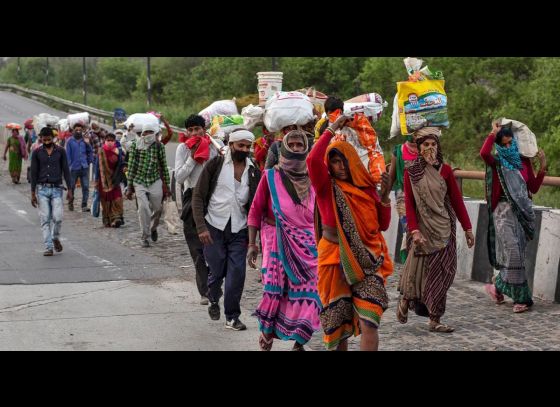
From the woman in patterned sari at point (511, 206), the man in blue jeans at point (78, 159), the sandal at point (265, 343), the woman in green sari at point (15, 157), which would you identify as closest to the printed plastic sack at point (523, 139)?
the woman in patterned sari at point (511, 206)

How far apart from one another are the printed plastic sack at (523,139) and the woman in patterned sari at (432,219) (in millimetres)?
1261

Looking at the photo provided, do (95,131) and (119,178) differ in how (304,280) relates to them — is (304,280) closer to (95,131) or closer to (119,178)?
(119,178)

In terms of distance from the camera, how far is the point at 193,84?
7175 cm

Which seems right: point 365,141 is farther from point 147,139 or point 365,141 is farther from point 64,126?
point 64,126

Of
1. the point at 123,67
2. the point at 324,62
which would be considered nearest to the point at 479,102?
the point at 324,62

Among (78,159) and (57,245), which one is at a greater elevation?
(78,159)

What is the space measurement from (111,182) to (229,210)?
9363 mm

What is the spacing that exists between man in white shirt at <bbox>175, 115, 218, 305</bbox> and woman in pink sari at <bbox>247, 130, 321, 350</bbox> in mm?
2337

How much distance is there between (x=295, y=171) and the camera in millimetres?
7609

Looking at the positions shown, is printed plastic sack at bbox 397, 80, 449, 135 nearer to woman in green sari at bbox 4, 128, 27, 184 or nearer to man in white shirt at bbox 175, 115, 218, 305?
man in white shirt at bbox 175, 115, 218, 305

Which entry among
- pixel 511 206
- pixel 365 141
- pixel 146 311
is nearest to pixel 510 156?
pixel 511 206

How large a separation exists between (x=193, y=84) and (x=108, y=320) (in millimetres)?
63495

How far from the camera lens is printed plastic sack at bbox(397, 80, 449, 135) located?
28.8 ft

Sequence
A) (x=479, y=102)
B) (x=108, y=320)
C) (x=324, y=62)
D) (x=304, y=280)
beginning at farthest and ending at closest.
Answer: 1. (x=324, y=62)
2. (x=479, y=102)
3. (x=108, y=320)
4. (x=304, y=280)
